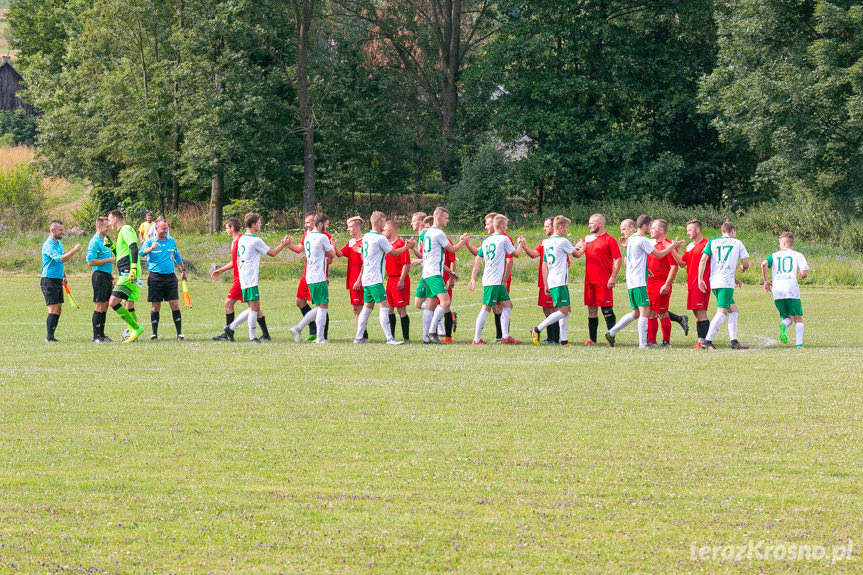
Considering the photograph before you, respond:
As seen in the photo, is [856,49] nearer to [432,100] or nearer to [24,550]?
[432,100]

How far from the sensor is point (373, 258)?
49.8ft

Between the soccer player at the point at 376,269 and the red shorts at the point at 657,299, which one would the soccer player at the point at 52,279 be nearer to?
the soccer player at the point at 376,269

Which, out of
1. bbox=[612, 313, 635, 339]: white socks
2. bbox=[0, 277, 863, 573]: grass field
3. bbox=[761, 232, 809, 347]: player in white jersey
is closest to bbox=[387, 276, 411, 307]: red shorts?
bbox=[0, 277, 863, 573]: grass field

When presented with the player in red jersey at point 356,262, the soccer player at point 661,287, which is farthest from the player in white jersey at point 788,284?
the player in red jersey at point 356,262

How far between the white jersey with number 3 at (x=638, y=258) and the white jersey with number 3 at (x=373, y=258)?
3.73 meters

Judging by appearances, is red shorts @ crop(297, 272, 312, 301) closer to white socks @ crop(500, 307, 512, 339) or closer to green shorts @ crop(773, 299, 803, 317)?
white socks @ crop(500, 307, 512, 339)

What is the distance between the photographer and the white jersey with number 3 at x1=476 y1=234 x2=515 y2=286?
15.2 metres

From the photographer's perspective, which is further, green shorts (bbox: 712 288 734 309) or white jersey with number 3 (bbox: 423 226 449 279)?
white jersey with number 3 (bbox: 423 226 449 279)

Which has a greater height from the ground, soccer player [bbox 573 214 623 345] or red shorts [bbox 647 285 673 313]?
soccer player [bbox 573 214 623 345]

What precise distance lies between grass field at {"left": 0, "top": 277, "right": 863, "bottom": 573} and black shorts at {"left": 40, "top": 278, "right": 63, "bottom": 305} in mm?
2897

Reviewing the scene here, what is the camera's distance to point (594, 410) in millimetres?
9367

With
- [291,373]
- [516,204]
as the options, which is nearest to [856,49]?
[516,204]

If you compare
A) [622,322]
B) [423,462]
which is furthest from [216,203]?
[423,462]

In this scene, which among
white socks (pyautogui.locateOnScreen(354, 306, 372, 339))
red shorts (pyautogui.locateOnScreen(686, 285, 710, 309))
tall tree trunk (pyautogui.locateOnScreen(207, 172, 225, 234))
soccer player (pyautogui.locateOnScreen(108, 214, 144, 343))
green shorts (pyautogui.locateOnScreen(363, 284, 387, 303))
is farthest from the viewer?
tall tree trunk (pyautogui.locateOnScreen(207, 172, 225, 234))
